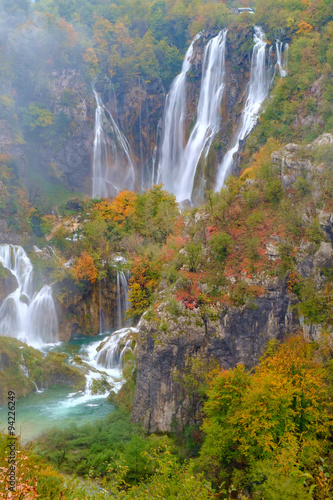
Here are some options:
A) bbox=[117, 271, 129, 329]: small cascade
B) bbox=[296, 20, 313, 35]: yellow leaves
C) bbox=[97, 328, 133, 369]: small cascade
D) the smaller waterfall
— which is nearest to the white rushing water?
bbox=[97, 328, 133, 369]: small cascade

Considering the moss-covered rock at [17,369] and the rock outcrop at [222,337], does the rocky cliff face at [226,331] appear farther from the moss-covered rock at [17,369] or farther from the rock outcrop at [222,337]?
the moss-covered rock at [17,369]

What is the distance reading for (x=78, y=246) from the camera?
1407 inches

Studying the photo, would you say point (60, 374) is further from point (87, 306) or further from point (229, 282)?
point (229, 282)

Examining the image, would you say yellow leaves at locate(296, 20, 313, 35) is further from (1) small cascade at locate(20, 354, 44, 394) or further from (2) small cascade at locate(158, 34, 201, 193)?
(1) small cascade at locate(20, 354, 44, 394)

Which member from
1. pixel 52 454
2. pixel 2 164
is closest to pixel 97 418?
pixel 52 454

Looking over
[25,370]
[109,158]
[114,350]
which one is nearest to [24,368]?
[25,370]

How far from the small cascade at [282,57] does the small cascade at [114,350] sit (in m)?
27.9

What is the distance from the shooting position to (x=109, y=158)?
168ft

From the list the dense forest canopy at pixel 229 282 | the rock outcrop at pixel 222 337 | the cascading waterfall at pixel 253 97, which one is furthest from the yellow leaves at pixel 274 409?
the cascading waterfall at pixel 253 97

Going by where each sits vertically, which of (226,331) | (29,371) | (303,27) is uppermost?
(303,27)

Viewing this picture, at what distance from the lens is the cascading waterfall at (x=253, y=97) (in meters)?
37.8

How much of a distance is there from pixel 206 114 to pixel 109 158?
1373 centimetres

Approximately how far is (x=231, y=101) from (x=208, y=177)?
354 inches

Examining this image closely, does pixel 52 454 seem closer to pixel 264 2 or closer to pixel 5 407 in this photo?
pixel 5 407
